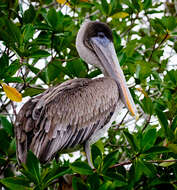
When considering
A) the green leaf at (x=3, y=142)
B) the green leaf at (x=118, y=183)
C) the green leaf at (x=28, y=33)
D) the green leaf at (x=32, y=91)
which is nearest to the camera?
the green leaf at (x=118, y=183)

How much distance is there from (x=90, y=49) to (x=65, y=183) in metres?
1.99

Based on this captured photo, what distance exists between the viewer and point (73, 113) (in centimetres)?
329

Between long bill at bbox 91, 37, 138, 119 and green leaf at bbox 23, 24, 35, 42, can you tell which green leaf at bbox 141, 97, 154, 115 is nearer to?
long bill at bbox 91, 37, 138, 119

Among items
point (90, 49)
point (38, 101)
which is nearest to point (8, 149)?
point (38, 101)

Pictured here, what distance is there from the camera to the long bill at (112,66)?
337cm

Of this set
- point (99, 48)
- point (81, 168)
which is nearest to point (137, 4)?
point (99, 48)

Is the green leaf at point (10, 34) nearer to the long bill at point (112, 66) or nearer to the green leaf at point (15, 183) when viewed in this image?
the long bill at point (112, 66)

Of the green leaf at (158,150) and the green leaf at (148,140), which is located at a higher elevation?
the green leaf at (148,140)

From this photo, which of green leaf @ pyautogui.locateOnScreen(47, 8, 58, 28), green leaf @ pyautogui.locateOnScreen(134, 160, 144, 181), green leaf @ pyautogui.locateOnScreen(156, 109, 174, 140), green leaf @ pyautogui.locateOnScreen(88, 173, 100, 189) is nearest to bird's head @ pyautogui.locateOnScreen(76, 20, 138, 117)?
green leaf @ pyautogui.locateOnScreen(47, 8, 58, 28)

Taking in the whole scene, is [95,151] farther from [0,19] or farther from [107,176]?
[0,19]

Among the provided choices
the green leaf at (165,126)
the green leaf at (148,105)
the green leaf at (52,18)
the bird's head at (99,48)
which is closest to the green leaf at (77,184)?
the green leaf at (165,126)

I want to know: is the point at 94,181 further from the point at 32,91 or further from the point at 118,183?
the point at 32,91

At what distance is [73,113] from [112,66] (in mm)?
791

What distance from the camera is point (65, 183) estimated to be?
2693 millimetres
